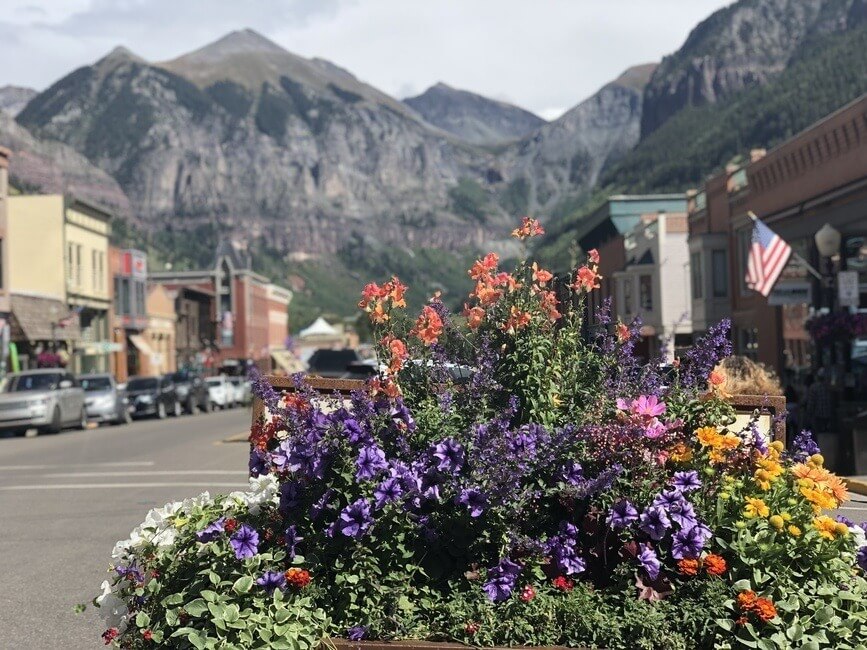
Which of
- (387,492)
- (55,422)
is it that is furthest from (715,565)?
(55,422)

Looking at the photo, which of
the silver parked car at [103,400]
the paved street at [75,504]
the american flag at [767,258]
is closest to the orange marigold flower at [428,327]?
the paved street at [75,504]

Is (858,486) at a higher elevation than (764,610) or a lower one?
lower

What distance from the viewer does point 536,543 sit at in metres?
5.02

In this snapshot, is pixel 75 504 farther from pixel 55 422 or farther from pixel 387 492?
pixel 55 422

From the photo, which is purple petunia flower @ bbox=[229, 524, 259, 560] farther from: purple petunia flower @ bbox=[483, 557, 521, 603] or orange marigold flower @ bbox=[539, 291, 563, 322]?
orange marigold flower @ bbox=[539, 291, 563, 322]

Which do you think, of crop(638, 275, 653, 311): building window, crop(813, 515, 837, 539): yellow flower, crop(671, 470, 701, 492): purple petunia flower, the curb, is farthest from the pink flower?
crop(638, 275, 653, 311): building window

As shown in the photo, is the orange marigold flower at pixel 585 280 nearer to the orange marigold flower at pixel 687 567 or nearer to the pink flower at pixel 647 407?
the pink flower at pixel 647 407

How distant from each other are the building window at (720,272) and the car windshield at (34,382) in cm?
2470

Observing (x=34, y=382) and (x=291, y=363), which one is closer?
(x=34, y=382)

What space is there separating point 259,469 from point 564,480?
1433mm

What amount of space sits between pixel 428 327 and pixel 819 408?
49.4 ft

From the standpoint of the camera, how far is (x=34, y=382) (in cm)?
3450

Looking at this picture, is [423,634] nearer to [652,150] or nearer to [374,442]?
[374,442]

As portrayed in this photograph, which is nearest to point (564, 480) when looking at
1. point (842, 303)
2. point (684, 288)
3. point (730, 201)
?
point (842, 303)
